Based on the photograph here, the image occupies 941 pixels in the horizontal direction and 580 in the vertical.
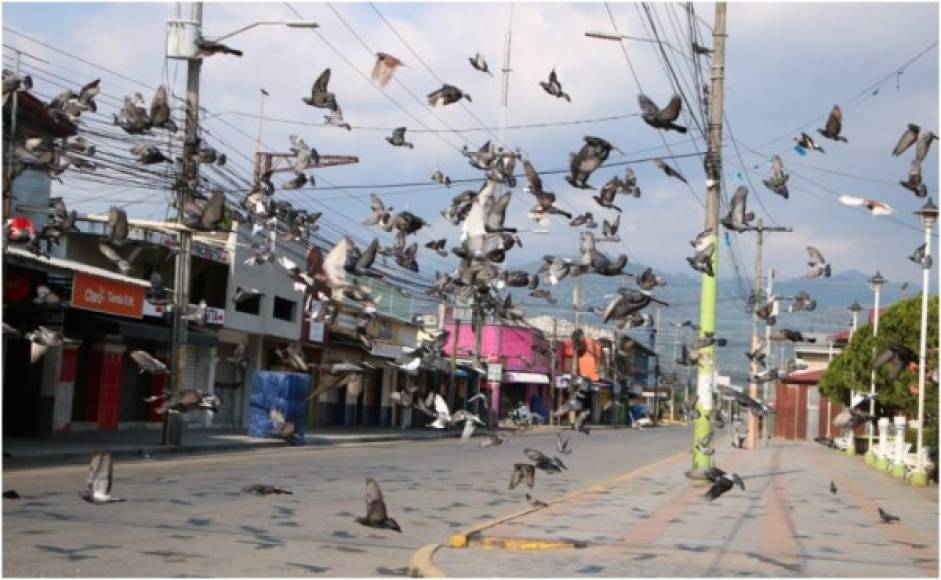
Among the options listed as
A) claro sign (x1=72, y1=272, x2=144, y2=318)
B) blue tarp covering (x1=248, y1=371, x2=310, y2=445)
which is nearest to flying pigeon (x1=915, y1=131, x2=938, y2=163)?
claro sign (x1=72, y1=272, x2=144, y2=318)

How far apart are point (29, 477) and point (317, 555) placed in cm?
895

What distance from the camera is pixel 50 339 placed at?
14172 millimetres

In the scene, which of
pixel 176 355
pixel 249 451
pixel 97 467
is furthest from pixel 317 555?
pixel 249 451

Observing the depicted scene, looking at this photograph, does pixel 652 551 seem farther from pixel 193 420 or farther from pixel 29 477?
pixel 193 420

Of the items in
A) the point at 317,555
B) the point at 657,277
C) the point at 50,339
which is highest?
the point at 657,277

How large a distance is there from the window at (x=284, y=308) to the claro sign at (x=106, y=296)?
16271mm

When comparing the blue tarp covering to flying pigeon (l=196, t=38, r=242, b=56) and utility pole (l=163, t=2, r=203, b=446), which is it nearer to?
utility pole (l=163, t=2, r=203, b=446)

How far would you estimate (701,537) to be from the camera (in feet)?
44.5

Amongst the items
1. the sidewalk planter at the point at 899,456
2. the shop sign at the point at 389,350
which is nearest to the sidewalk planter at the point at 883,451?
the sidewalk planter at the point at 899,456

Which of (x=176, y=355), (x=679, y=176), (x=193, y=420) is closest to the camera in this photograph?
(x=679, y=176)

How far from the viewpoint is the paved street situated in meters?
10.7

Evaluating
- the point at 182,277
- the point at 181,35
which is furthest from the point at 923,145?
the point at 182,277

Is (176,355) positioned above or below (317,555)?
above

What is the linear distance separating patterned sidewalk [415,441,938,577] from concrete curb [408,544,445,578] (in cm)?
3
